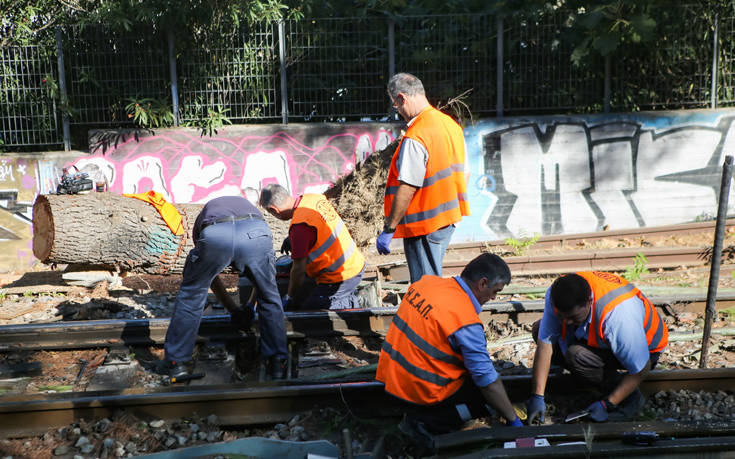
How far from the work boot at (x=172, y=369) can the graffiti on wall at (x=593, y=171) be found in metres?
7.29

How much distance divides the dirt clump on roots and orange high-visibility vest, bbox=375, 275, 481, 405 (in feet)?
19.1

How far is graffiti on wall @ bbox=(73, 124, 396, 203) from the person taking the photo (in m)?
11.3

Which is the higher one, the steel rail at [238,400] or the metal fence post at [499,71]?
the metal fence post at [499,71]

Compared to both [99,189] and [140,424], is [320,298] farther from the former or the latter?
[99,189]

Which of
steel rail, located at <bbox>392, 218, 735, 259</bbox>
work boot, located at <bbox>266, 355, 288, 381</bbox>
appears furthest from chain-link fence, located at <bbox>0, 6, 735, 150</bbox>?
work boot, located at <bbox>266, 355, 288, 381</bbox>

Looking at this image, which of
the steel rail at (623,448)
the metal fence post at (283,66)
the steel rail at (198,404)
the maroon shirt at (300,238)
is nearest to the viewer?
the steel rail at (623,448)

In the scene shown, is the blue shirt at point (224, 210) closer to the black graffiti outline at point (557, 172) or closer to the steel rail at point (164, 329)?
the steel rail at point (164, 329)

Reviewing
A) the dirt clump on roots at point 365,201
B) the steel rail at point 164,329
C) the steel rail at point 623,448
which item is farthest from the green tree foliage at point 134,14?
the steel rail at point 623,448

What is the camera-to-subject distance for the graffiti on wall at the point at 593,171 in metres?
11.8

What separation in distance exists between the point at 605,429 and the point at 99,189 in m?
7.56

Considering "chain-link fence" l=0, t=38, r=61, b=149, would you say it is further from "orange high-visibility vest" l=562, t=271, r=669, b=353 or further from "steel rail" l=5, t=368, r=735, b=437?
"orange high-visibility vest" l=562, t=271, r=669, b=353

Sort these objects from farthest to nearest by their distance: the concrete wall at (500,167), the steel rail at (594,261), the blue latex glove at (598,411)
Answer: 1. the concrete wall at (500,167)
2. the steel rail at (594,261)
3. the blue latex glove at (598,411)

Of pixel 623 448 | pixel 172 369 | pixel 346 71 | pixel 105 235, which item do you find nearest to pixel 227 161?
pixel 346 71

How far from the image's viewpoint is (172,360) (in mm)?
5301
